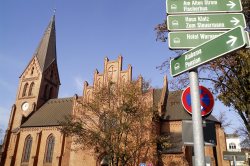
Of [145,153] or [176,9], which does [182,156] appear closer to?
[145,153]

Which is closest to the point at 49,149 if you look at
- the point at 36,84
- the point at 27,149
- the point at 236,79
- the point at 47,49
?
the point at 27,149

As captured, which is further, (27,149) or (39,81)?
(39,81)

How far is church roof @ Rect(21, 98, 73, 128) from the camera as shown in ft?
116

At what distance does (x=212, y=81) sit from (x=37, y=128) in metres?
29.7

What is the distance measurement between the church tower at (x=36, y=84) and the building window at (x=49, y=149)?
234 inches

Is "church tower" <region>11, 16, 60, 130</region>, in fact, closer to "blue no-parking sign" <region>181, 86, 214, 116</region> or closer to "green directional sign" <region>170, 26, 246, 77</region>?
"blue no-parking sign" <region>181, 86, 214, 116</region>

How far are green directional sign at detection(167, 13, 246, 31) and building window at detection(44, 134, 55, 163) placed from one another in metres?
32.6

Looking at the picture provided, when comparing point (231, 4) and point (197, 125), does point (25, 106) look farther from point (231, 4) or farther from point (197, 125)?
point (197, 125)

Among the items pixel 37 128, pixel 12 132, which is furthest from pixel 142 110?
pixel 12 132

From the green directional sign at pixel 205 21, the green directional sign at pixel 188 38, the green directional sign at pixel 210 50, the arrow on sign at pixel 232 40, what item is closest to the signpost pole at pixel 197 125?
the green directional sign at pixel 210 50

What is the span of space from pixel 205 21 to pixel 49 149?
33247mm

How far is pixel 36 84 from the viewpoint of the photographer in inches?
1673

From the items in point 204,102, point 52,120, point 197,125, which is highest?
point 52,120

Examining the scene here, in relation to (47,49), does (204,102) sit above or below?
below
